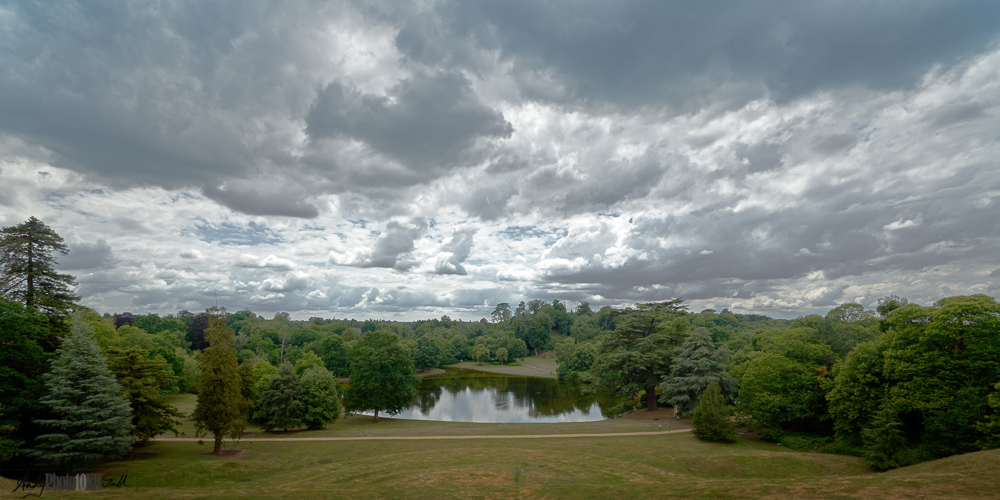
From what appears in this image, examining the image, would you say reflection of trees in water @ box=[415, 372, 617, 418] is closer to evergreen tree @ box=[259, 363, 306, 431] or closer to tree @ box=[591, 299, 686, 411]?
tree @ box=[591, 299, 686, 411]

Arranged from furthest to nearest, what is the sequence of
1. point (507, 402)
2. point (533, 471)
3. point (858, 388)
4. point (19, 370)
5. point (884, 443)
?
point (507, 402)
point (858, 388)
point (19, 370)
point (884, 443)
point (533, 471)

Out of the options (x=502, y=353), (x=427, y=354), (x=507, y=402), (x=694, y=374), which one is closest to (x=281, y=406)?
(x=507, y=402)

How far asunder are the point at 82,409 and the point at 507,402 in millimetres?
44019

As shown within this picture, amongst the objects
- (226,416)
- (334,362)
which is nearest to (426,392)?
(334,362)

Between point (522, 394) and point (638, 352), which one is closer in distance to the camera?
point (638, 352)

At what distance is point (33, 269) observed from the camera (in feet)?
84.9

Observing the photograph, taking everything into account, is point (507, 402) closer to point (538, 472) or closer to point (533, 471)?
point (533, 471)

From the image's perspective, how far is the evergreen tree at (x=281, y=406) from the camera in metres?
32.5

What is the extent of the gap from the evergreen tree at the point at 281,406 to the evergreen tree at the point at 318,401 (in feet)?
1.63

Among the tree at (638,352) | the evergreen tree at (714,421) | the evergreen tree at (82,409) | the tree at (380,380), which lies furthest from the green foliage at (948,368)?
the evergreen tree at (82,409)

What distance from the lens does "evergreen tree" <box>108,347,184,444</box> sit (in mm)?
22109

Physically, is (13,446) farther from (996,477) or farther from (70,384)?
(996,477)

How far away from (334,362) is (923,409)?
2885 inches

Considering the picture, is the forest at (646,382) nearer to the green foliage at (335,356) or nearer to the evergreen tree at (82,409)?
the evergreen tree at (82,409)
